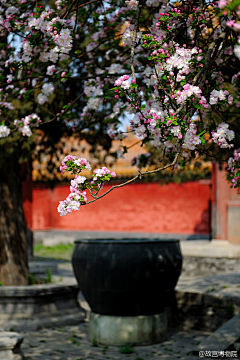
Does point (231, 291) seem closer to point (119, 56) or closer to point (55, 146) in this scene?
point (119, 56)

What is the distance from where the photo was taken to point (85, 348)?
16.8 feet

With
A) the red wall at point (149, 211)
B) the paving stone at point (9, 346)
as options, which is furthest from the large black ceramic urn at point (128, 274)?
the red wall at point (149, 211)

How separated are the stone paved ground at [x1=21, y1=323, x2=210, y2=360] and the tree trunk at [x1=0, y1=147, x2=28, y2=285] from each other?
3.24 feet

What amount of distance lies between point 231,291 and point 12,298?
2.73m

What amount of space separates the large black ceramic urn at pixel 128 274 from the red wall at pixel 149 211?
926 cm

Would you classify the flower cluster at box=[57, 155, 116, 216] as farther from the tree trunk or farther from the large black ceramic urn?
the tree trunk

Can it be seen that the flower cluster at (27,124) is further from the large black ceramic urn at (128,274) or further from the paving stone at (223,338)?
the paving stone at (223,338)

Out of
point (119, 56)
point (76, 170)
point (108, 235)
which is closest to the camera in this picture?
point (76, 170)

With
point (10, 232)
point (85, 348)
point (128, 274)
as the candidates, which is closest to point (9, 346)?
point (85, 348)

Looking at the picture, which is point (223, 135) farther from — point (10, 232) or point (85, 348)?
point (10, 232)

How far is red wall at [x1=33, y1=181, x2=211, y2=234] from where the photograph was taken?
1452 cm

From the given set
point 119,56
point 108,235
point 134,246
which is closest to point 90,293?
point 134,246

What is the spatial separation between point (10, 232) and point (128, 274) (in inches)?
88.8

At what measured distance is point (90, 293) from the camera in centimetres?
522
